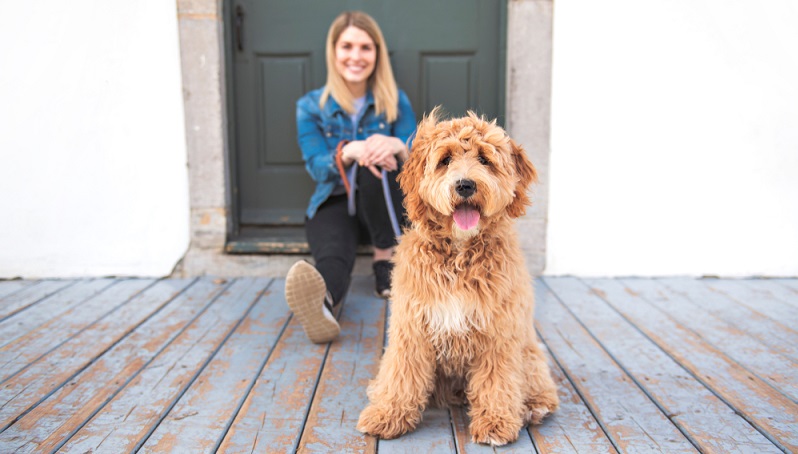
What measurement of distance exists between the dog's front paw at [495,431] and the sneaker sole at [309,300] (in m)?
1.03

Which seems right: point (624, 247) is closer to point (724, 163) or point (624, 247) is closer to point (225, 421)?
point (724, 163)

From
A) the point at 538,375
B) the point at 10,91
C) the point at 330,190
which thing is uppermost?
the point at 10,91

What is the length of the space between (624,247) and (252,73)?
2.86m

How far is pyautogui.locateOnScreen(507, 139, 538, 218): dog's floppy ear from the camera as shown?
1.99 meters

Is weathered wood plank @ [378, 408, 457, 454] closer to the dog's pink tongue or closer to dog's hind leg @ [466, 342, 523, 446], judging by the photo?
dog's hind leg @ [466, 342, 523, 446]

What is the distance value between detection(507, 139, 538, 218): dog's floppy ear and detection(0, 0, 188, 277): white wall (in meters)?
2.69

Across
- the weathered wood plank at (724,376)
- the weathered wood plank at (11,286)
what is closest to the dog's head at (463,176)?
the weathered wood plank at (724,376)

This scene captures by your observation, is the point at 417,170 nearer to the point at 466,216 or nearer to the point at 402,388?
the point at 466,216

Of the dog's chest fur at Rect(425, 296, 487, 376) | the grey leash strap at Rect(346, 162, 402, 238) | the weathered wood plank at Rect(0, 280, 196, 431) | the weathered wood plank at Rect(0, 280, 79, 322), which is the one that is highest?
the grey leash strap at Rect(346, 162, 402, 238)

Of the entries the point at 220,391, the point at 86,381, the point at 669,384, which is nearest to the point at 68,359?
the point at 86,381

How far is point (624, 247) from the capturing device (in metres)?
3.95

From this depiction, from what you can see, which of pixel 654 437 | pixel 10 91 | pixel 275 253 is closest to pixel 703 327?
pixel 654 437

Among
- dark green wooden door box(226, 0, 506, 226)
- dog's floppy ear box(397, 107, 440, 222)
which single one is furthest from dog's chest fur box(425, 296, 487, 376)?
dark green wooden door box(226, 0, 506, 226)

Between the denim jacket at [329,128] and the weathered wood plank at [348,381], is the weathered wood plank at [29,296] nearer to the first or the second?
the denim jacket at [329,128]
